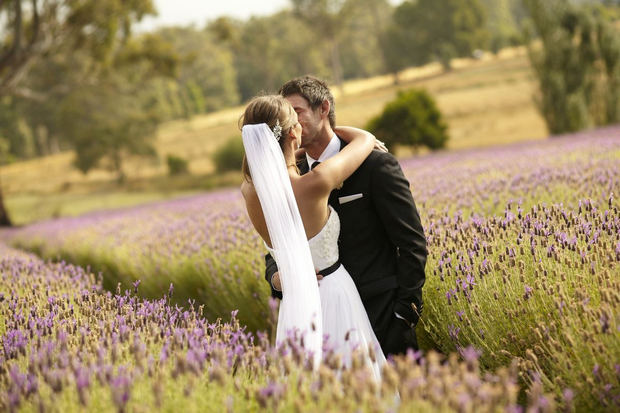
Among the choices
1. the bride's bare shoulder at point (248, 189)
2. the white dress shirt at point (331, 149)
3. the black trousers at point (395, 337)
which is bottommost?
the black trousers at point (395, 337)

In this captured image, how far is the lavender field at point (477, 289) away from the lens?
197 centimetres

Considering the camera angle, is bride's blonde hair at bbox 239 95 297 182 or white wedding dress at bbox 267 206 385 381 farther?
white wedding dress at bbox 267 206 385 381

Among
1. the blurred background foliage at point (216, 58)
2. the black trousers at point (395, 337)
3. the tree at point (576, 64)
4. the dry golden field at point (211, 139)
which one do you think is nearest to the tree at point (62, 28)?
the blurred background foliage at point (216, 58)

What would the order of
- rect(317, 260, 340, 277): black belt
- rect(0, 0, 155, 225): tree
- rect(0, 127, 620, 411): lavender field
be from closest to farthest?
rect(0, 127, 620, 411): lavender field
rect(317, 260, 340, 277): black belt
rect(0, 0, 155, 225): tree

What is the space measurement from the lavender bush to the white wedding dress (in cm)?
39

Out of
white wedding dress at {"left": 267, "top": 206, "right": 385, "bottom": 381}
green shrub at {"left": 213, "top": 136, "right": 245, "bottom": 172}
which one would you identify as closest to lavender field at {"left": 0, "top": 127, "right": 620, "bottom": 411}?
white wedding dress at {"left": 267, "top": 206, "right": 385, "bottom": 381}

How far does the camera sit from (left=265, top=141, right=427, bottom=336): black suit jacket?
2.57 m

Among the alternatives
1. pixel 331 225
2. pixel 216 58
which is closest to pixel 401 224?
pixel 331 225

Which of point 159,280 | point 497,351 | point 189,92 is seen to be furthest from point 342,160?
point 189,92

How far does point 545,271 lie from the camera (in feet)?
9.23

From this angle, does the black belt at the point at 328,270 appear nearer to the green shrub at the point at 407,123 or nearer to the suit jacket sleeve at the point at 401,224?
the suit jacket sleeve at the point at 401,224

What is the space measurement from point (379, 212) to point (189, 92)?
69.0 meters

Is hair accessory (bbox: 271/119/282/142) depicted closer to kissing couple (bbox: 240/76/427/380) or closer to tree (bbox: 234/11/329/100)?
kissing couple (bbox: 240/76/427/380)

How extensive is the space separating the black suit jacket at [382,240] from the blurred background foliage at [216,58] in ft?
3.16
